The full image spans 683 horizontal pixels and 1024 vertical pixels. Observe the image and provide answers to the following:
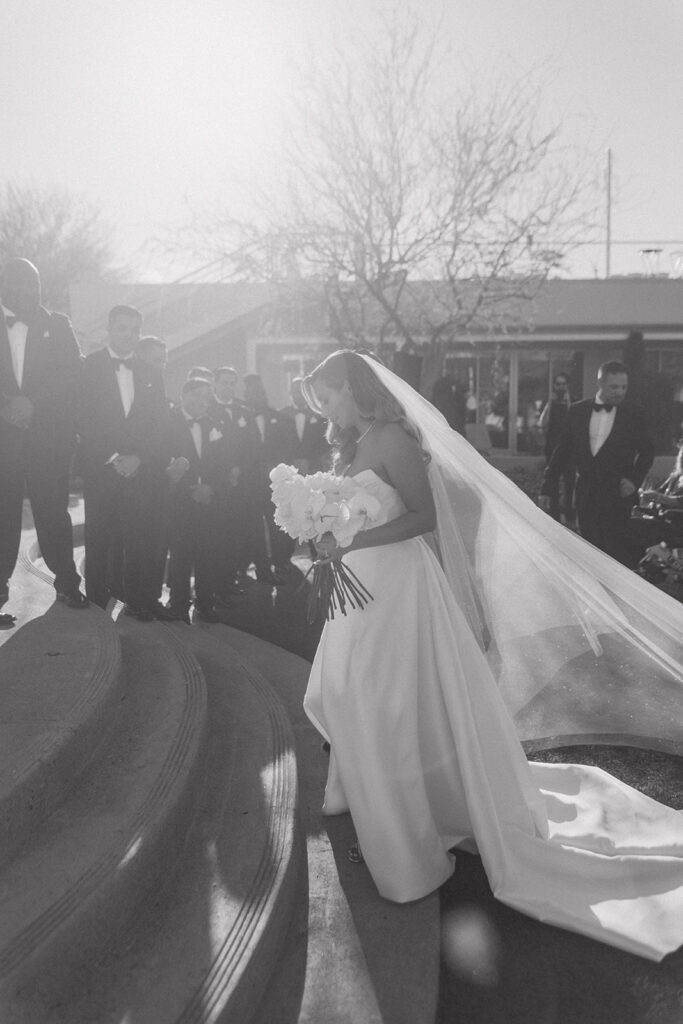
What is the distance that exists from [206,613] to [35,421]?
2.65 m

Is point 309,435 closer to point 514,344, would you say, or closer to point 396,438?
point 396,438

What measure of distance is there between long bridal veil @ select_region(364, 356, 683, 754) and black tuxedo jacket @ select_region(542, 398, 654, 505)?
3.64 m

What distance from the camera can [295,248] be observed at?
17.9 meters

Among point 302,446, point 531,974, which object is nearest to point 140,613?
point 531,974

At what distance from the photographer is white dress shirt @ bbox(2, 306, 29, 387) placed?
5.77m

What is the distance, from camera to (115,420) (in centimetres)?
667

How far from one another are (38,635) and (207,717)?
1186 millimetres

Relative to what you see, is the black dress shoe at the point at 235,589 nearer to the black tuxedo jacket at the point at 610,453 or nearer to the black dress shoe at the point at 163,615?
the black dress shoe at the point at 163,615

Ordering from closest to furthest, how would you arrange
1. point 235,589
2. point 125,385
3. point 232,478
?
1. point 125,385
2. point 232,478
3. point 235,589

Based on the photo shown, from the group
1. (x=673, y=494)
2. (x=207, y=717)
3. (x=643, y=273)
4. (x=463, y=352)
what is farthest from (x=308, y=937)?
(x=643, y=273)

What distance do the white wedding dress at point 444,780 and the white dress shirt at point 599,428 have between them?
172 inches

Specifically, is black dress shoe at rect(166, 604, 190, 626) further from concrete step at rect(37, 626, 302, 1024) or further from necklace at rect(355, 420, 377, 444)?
necklace at rect(355, 420, 377, 444)

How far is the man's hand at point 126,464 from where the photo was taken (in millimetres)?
6469

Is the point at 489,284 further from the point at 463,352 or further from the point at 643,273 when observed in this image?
the point at 643,273
